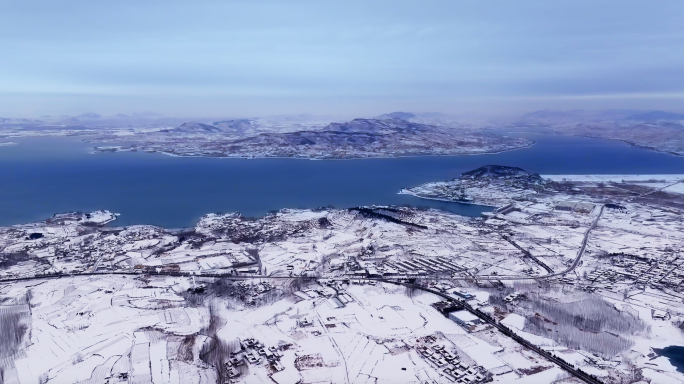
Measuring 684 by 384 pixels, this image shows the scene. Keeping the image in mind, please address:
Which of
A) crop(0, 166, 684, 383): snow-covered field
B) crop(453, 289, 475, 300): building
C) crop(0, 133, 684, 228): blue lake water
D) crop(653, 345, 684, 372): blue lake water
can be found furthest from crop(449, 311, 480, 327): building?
crop(0, 133, 684, 228): blue lake water

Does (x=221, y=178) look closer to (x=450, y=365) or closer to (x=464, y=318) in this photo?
(x=464, y=318)

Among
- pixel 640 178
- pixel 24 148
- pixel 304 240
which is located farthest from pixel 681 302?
pixel 24 148

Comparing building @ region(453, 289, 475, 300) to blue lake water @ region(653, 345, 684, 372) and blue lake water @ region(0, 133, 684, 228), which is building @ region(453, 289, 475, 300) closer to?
blue lake water @ region(653, 345, 684, 372)

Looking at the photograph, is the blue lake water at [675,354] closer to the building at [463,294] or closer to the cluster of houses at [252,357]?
the building at [463,294]

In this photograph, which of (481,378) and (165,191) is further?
(165,191)

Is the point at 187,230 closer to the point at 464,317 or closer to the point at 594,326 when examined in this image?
the point at 464,317

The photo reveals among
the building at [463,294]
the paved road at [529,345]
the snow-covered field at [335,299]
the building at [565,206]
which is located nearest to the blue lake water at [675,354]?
the snow-covered field at [335,299]

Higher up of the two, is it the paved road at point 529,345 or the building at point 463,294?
the building at point 463,294

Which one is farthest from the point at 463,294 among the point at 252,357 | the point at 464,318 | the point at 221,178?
the point at 221,178
